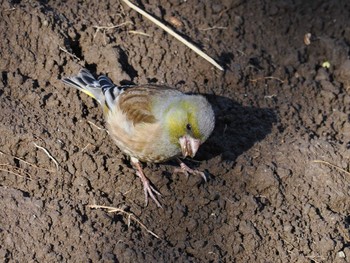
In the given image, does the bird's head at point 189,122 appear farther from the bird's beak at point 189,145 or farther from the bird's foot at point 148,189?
the bird's foot at point 148,189

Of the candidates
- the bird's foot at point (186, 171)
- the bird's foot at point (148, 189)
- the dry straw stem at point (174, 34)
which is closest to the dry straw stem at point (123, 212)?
the bird's foot at point (148, 189)

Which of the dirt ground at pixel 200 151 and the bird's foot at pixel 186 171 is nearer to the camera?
the dirt ground at pixel 200 151

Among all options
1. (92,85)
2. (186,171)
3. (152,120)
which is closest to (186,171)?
(186,171)

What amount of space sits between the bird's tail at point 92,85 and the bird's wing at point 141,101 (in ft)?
0.61

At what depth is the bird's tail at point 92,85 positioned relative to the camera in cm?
646

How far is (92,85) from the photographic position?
21.3 feet

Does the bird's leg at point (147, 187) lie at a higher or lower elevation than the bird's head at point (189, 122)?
lower

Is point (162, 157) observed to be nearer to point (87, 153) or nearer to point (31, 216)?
point (87, 153)

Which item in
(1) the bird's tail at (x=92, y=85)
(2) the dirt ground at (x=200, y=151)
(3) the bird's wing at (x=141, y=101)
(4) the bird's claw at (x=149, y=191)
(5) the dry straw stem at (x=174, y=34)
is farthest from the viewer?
(5) the dry straw stem at (x=174, y=34)

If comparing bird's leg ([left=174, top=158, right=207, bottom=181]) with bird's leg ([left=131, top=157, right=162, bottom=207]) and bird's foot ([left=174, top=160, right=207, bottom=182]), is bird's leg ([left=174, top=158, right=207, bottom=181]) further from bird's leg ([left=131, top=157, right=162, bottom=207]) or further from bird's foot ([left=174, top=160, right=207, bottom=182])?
bird's leg ([left=131, top=157, right=162, bottom=207])

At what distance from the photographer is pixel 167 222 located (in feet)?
19.6

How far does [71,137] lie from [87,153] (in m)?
0.23

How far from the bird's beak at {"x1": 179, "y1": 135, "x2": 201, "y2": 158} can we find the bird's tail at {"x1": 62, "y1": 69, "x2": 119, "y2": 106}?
906 mm

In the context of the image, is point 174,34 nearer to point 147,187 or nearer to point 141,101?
point 141,101
